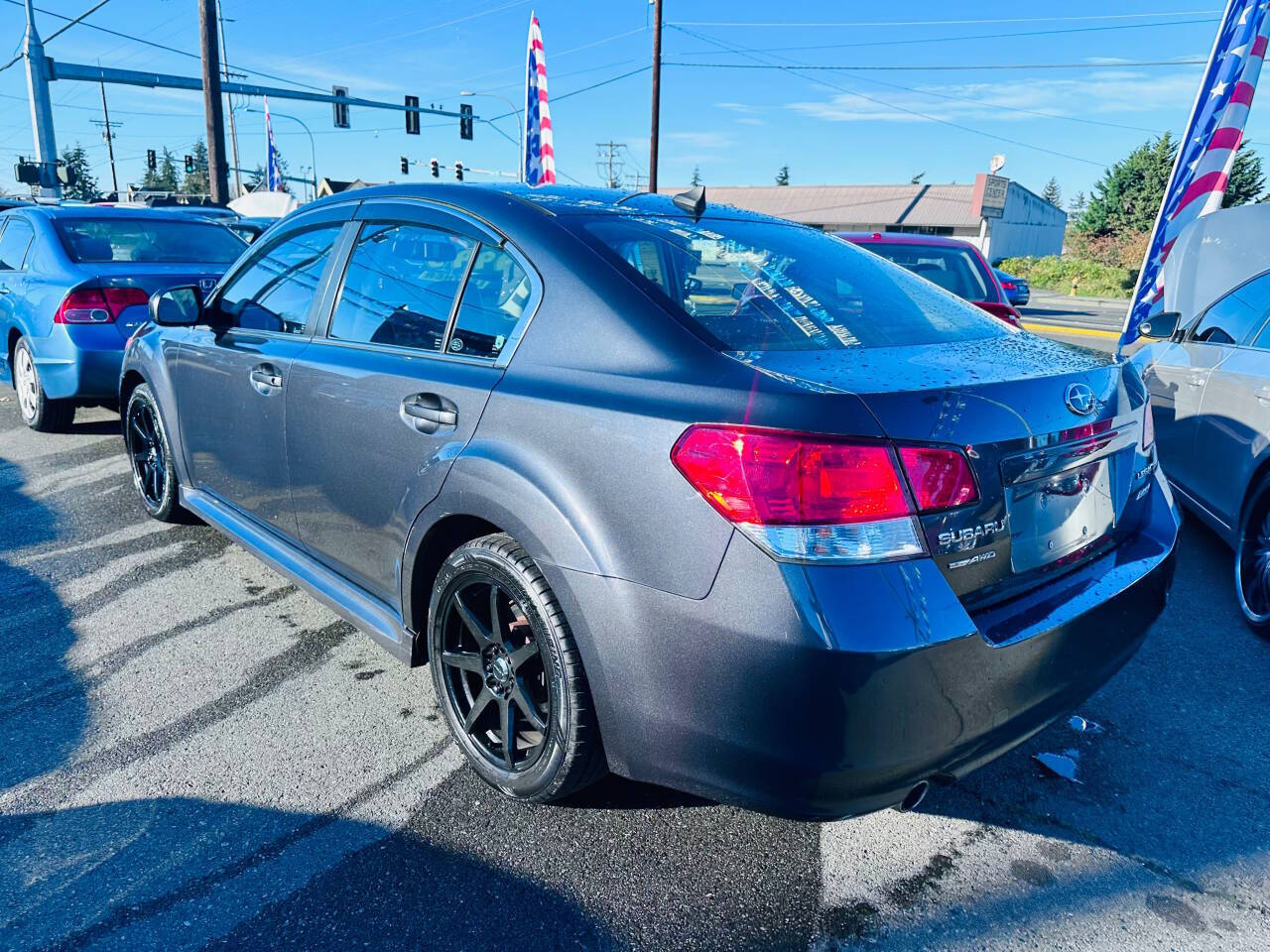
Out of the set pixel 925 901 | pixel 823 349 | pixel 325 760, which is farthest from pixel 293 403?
pixel 925 901

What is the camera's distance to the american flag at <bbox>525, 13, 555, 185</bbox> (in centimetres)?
1472

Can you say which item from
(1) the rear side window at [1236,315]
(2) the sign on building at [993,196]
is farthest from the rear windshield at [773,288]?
(2) the sign on building at [993,196]

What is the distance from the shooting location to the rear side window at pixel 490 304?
2418 mm

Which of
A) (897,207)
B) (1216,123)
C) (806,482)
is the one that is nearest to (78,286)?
(806,482)

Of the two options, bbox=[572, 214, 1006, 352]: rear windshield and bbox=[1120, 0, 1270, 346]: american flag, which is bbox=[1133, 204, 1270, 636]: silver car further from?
bbox=[1120, 0, 1270, 346]: american flag

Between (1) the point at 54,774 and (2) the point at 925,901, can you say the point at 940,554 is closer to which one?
(2) the point at 925,901

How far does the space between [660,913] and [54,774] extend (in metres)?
1.82

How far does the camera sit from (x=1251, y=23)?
30.1 feet

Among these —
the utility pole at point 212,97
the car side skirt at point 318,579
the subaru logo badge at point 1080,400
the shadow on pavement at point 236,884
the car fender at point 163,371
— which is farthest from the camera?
the utility pole at point 212,97

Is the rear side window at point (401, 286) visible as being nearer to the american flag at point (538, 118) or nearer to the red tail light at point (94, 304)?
the red tail light at point (94, 304)

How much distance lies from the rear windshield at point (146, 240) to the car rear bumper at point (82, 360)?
26.3 inches

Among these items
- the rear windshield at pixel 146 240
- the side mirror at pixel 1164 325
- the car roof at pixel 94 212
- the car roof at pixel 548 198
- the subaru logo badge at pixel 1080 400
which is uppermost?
the car roof at pixel 548 198

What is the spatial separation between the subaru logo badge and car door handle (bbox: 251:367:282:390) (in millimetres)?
2506

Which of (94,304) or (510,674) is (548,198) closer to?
(510,674)
